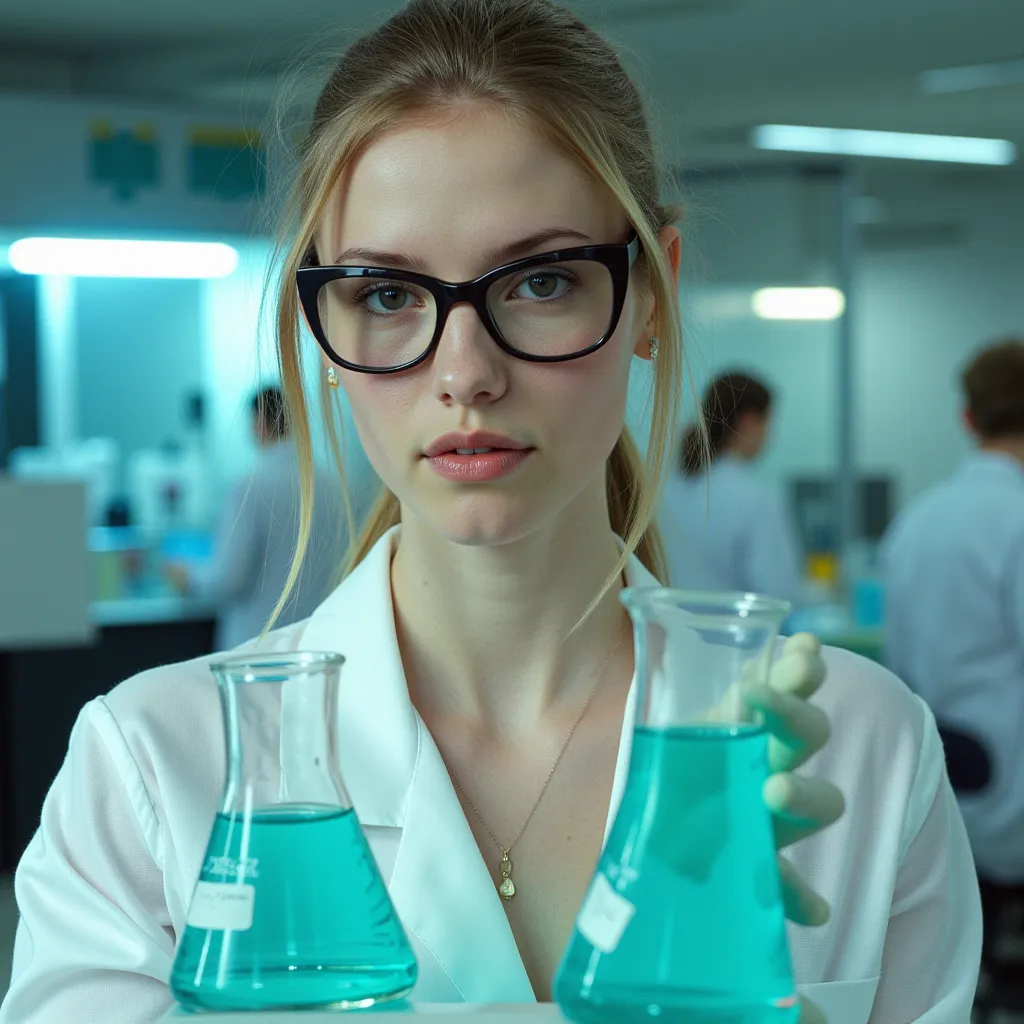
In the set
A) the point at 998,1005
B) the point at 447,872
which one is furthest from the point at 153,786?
the point at 998,1005

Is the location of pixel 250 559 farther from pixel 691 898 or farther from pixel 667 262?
pixel 691 898

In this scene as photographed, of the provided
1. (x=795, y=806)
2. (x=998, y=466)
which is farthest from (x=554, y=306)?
(x=998, y=466)

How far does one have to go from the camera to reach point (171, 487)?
6805 mm

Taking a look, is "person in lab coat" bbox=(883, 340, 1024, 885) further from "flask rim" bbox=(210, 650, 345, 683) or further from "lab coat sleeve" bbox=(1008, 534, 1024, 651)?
"flask rim" bbox=(210, 650, 345, 683)

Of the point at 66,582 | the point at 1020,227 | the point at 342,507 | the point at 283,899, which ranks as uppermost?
the point at 1020,227

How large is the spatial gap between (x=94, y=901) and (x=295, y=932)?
1.85ft

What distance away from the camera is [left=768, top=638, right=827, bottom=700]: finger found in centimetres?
73

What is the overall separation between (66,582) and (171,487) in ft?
3.48

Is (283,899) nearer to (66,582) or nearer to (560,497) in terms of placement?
(560,497)

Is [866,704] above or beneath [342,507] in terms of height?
beneath

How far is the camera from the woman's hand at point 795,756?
2.37 feet

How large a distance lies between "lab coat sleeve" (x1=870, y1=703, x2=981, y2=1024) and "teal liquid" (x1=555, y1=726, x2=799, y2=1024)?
2.35 ft

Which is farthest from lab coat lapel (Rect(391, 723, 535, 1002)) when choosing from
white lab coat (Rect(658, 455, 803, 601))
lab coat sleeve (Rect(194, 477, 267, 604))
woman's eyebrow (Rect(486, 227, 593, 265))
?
white lab coat (Rect(658, 455, 803, 601))

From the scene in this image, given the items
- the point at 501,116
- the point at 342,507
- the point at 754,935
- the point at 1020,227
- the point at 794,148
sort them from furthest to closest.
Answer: the point at 1020,227, the point at 794,148, the point at 342,507, the point at 501,116, the point at 754,935
